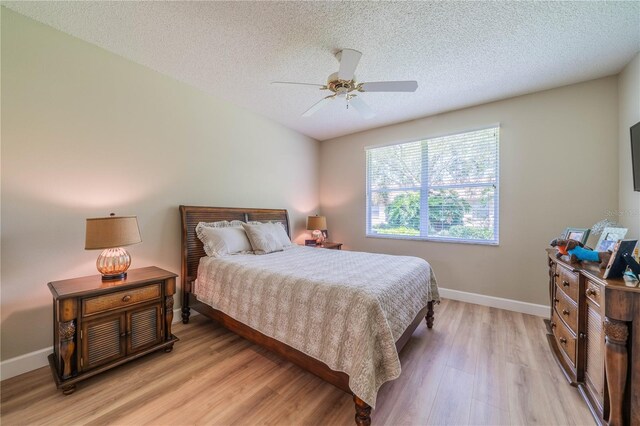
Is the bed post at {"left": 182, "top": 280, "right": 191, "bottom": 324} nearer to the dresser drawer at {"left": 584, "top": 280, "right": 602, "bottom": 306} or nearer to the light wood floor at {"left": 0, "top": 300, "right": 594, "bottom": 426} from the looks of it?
the light wood floor at {"left": 0, "top": 300, "right": 594, "bottom": 426}

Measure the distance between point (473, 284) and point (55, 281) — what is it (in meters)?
4.58

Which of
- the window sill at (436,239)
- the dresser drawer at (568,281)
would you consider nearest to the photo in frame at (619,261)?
the dresser drawer at (568,281)

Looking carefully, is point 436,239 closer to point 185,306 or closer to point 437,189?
point 437,189

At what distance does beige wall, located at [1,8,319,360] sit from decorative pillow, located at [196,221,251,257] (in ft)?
1.12

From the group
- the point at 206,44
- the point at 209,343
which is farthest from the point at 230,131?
the point at 209,343

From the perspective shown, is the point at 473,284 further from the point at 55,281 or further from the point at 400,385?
the point at 55,281

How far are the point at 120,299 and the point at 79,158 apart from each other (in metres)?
1.33

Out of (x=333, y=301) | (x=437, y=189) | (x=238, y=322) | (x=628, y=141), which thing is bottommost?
(x=238, y=322)

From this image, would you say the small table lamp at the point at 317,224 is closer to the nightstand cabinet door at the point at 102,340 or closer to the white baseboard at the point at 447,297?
the white baseboard at the point at 447,297

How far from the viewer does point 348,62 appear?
1.94 metres

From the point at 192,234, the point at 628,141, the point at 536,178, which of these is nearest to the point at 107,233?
the point at 192,234

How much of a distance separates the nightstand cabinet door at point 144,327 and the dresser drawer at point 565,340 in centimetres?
329

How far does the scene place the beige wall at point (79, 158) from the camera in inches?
73.5

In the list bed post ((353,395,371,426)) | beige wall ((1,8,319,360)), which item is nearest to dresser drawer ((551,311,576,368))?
bed post ((353,395,371,426))
